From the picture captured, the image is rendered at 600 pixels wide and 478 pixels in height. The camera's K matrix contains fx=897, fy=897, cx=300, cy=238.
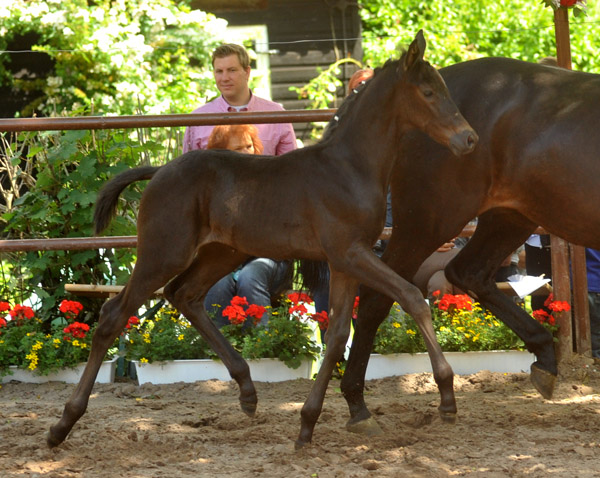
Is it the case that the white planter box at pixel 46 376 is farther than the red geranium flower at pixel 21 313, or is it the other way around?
the red geranium flower at pixel 21 313

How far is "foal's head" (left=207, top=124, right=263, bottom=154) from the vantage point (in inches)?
220

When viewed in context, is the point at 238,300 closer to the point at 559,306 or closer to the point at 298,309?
the point at 298,309

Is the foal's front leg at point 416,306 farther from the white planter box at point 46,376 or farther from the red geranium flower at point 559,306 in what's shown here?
the white planter box at point 46,376

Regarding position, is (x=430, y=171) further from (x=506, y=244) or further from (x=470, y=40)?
(x=470, y=40)

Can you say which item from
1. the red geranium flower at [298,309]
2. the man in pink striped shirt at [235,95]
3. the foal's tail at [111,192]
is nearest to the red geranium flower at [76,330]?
the red geranium flower at [298,309]

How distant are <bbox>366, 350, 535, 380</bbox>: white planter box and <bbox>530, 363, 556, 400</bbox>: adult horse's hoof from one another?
934 mm

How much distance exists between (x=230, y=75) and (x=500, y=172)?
8.64 feet

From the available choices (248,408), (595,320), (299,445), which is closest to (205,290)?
(248,408)

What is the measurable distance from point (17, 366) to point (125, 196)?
4.59 feet

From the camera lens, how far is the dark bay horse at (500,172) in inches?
157

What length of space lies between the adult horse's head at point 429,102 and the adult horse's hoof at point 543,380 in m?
1.59

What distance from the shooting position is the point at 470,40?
14.7 meters

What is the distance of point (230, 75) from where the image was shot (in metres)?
6.23

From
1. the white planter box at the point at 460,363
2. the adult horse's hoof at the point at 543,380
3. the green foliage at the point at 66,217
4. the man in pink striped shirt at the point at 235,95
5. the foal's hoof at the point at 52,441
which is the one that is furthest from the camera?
the man in pink striped shirt at the point at 235,95
